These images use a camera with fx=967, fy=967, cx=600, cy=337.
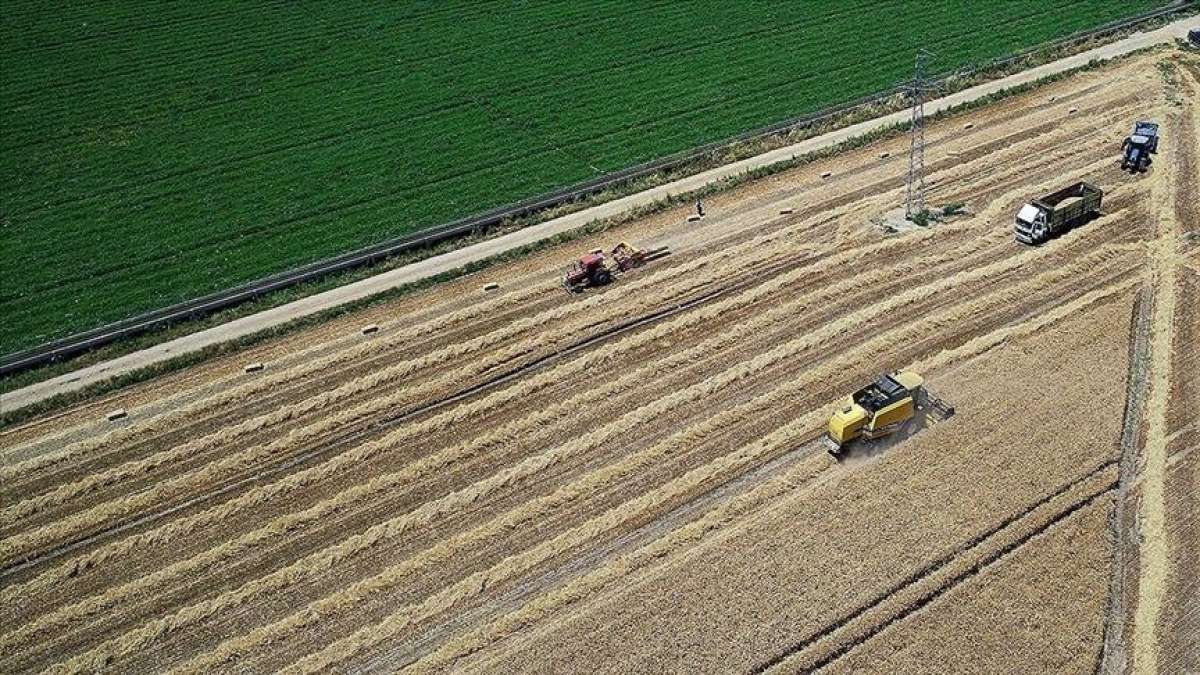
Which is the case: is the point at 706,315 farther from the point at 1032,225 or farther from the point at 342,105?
the point at 342,105

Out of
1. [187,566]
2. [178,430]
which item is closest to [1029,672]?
[187,566]

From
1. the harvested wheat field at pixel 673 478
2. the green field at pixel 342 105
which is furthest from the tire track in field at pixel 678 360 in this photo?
the green field at pixel 342 105

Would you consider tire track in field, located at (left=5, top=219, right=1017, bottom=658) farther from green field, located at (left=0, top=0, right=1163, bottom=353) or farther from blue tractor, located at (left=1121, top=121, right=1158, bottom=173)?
green field, located at (left=0, top=0, right=1163, bottom=353)

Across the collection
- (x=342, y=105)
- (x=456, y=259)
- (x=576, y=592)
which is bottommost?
(x=576, y=592)

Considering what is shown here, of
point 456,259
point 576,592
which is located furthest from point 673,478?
point 456,259

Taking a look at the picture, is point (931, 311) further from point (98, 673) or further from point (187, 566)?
point (98, 673)

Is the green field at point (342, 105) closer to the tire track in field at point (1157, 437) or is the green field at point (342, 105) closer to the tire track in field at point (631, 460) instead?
the tire track in field at point (631, 460)

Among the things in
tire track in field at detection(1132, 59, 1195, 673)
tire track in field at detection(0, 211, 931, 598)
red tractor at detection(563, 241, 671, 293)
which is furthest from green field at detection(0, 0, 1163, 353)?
tire track in field at detection(1132, 59, 1195, 673)
